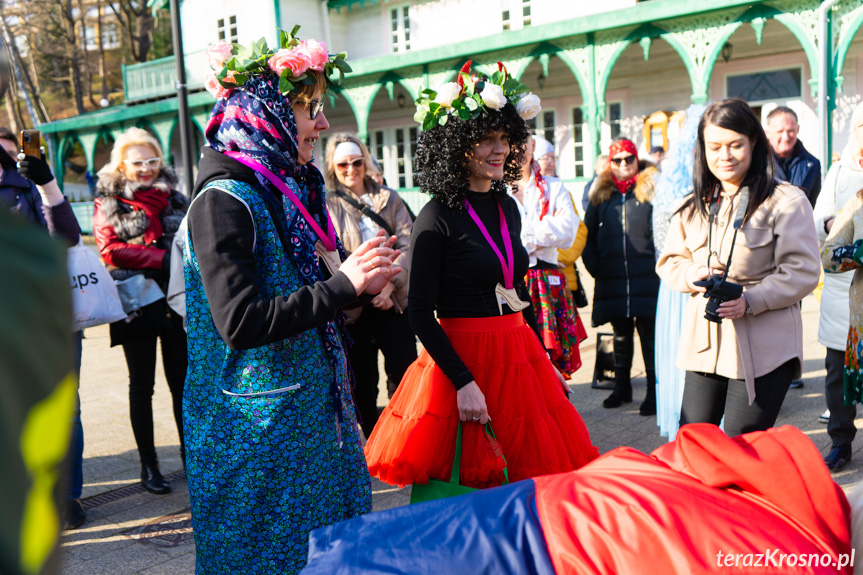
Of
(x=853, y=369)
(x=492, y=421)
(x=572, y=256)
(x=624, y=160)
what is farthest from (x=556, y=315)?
(x=492, y=421)

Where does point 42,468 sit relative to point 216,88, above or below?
below

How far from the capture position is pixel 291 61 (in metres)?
2.17

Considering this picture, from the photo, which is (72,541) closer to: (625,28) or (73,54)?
(625,28)

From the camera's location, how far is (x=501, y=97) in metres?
3.08

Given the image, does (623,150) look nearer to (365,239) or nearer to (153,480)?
(365,239)

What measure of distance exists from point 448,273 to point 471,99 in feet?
2.46

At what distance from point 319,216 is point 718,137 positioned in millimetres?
1748

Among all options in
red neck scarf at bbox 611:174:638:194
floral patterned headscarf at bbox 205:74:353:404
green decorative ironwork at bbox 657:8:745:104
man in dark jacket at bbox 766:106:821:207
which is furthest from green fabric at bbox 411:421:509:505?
green decorative ironwork at bbox 657:8:745:104

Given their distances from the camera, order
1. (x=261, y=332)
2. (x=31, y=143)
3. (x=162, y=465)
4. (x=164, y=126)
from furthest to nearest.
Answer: (x=164, y=126) < (x=162, y=465) < (x=31, y=143) < (x=261, y=332)

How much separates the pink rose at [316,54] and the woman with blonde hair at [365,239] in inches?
98.9

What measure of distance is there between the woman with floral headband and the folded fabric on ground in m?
0.69

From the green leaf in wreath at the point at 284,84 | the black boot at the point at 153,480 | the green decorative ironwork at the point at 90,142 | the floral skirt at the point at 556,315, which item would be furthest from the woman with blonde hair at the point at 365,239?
the green decorative ironwork at the point at 90,142

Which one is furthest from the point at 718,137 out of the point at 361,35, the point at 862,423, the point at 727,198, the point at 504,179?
the point at 361,35

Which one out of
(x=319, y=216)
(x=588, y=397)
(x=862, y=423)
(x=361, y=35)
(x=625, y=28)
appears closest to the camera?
(x=319, y=216)
